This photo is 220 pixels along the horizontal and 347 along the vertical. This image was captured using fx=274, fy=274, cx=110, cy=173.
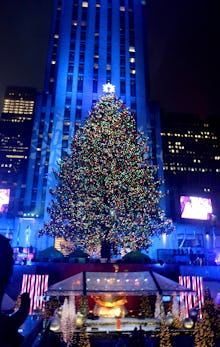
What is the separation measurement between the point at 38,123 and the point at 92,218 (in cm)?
3478

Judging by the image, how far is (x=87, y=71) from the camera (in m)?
49.3

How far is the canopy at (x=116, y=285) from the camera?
13.4 meters

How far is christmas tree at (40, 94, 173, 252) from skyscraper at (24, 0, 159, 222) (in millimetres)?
13666

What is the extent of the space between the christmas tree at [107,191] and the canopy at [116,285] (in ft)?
44.5

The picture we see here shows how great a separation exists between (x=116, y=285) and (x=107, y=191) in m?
15.3

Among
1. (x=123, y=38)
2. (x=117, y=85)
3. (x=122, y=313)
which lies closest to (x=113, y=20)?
(x=123, y=38)

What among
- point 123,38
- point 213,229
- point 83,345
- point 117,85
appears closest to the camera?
point 83,345

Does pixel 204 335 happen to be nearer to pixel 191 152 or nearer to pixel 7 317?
pixel 7 317

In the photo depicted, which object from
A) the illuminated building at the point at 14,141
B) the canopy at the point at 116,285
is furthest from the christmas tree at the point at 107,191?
the illuminated building at the point at 14,141

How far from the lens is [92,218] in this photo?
28.4 metres

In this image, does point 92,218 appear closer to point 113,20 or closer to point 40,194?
point 40,194

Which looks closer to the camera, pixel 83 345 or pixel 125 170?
pixel 83 345

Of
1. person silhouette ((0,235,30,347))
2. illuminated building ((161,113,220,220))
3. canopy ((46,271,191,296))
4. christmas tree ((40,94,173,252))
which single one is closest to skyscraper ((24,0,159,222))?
christmas tree ((40,94,173,252))

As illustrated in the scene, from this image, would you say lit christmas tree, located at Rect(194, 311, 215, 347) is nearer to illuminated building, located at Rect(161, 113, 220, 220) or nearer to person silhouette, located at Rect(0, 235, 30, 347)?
person silhouette, located at Rect(0, 235, 30, 347)
